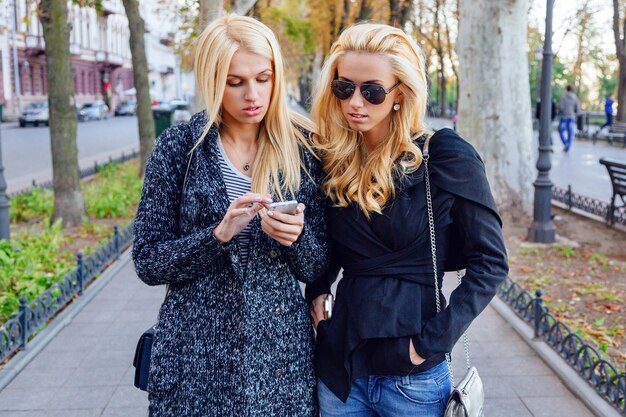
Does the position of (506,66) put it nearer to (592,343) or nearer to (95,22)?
(592,343)

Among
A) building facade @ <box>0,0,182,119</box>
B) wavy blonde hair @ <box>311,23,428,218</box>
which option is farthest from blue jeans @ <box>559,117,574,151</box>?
wavy blonde hair @ <box>311,23,428,218</box>

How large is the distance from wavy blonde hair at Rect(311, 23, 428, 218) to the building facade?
2898 cm

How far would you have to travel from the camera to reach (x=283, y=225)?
2.01 meters

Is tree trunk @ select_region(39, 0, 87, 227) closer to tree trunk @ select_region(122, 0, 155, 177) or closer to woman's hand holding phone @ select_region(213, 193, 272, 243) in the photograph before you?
tree trunk @ select_region(122, 0, 155, 177)

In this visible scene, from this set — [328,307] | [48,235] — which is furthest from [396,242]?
[48,235]

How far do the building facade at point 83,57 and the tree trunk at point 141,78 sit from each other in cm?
1436

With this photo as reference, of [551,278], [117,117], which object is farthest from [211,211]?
[117,117]

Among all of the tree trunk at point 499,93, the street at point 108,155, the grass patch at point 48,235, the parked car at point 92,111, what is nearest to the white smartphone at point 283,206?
the grass patch at point 48,235

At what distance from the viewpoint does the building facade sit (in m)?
45.3

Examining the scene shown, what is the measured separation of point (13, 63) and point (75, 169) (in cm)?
4037

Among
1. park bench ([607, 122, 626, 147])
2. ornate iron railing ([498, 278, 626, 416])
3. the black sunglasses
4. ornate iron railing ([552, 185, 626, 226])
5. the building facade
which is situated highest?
the building facade

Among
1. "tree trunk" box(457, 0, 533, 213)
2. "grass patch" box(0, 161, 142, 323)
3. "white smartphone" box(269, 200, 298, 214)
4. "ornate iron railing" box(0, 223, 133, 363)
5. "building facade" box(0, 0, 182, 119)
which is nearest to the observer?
"white smartphone" box(269, 200, 298, 214)

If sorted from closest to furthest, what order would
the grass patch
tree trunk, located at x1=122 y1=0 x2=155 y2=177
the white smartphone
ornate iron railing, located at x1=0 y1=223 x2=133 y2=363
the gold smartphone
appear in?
the white smartphone → the gold smartphone → ornate iron railing, located at x1=0 y1=223 x2=133 y2=363 → the grass patch → tree trunk, located at x1=122 y1=0 x2=155 y2=177

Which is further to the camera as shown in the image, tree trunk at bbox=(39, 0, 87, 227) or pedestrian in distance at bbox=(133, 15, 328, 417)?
tree trunk at bbox=(39, 0, 87, 227)
